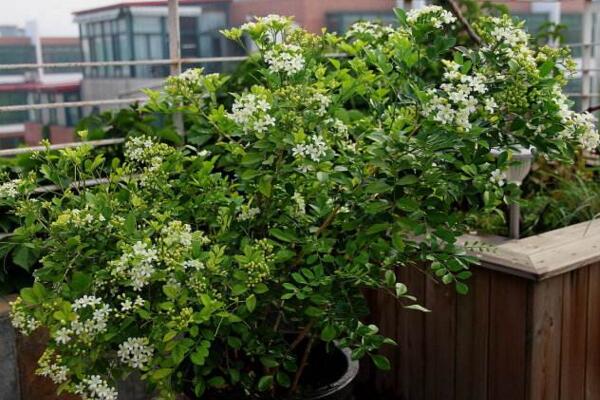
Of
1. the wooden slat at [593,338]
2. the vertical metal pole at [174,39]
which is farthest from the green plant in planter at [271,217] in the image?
the wooden slat at [593,338]

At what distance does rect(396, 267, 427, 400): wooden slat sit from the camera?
97.0 inches

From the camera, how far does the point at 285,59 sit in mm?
1648

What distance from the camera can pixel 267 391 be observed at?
1907 mm

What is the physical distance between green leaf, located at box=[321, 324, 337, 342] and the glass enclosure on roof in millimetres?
1341

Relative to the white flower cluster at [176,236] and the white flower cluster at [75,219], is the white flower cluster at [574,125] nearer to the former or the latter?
the white flower cluster at [176,236]

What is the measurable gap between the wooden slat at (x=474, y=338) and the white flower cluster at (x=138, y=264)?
114 cm

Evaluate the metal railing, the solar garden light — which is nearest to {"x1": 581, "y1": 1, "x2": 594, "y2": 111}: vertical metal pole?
the solar garden light

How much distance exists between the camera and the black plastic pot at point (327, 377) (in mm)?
1867

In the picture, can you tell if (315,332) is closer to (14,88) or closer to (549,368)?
(549,368)

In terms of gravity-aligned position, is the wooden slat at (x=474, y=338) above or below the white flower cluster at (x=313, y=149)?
below

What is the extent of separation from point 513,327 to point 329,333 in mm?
757

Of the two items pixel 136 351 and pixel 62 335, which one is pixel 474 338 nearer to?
pixel 136 351

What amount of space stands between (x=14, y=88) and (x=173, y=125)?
65 cm

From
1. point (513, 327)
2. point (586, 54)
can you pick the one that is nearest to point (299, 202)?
point (513, 327)
